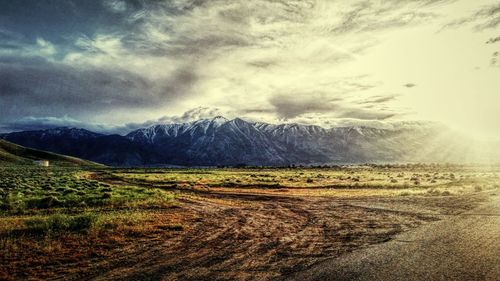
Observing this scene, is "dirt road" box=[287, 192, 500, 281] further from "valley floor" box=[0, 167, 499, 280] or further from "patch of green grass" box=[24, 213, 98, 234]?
"patch of green grass" box=[24, 213, 98, 234]

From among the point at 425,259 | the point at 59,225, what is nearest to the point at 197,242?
the point at 59,225

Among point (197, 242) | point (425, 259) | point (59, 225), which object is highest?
point (425, 259)

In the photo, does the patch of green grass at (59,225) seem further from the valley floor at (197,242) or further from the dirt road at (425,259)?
the dirt road at (425,259)

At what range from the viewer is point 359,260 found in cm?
1310

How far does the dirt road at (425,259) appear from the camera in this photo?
11219mm

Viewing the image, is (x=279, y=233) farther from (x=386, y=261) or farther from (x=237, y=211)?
(x=237, y=211)

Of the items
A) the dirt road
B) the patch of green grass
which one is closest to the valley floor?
the patch of green grass

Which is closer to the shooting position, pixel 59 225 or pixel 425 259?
pixel 425 259

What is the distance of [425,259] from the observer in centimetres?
1286

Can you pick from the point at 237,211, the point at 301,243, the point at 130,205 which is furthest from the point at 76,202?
the point at 301,243

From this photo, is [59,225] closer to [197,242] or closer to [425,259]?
[197,242]

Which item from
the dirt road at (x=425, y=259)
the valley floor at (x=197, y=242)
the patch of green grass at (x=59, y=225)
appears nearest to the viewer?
the dirt road at (x=425, y=259)

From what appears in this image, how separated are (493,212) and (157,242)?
882 inches

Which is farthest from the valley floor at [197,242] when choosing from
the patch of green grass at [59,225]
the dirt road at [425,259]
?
the dirt road at [425,259]
